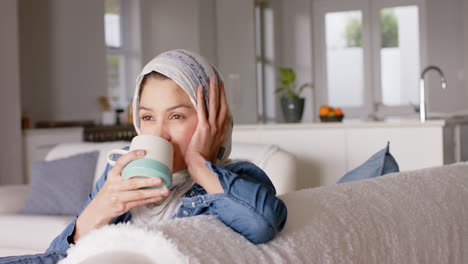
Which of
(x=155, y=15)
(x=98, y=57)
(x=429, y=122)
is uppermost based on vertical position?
(x=155, y=15)

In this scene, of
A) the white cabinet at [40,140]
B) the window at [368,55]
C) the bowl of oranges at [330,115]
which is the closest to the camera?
the bowl of oranges at [330,115]

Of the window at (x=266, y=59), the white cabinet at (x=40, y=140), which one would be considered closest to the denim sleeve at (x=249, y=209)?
the white cabinet at (x=40, y=140)

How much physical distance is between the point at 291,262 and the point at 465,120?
7793 mm

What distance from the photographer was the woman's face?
44.6 inches

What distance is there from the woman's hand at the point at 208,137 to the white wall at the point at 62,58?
187 inches

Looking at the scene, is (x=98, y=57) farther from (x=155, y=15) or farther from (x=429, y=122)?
(x=429, y=122)

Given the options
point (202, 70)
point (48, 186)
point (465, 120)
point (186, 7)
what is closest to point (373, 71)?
point (465, 120)

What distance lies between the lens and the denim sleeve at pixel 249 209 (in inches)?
32.7

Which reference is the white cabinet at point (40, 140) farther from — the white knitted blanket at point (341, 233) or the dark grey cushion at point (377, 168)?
the white knitted blanket at point (341, 233)

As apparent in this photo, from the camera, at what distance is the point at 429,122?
3.27 metres

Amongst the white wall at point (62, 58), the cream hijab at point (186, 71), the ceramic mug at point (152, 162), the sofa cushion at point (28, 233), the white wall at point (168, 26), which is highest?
the white wall at point (168, 26)

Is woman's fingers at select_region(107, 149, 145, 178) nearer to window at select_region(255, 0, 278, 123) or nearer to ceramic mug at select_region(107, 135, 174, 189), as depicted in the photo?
ceramic mug at select_region(107, 135, 174, 189)

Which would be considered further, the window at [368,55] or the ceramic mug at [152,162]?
the window at [368,55]

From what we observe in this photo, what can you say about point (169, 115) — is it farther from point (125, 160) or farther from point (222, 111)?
point (125, 160)
